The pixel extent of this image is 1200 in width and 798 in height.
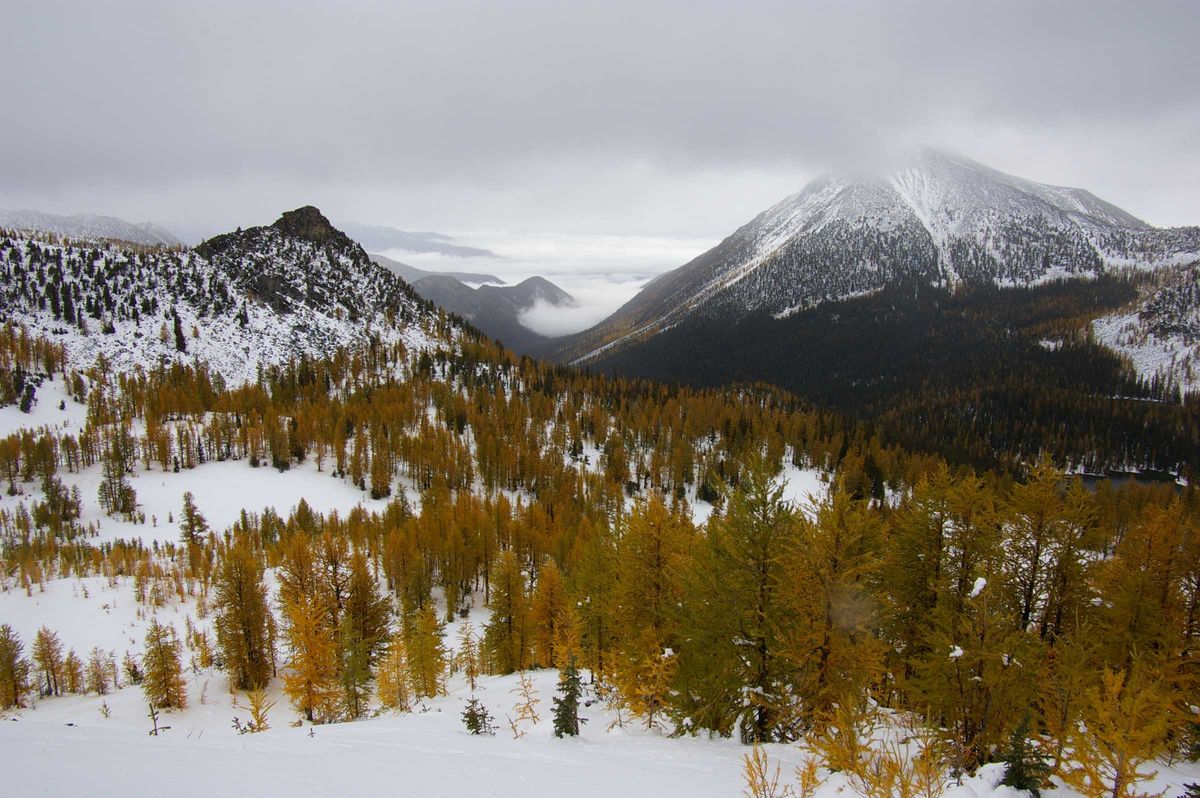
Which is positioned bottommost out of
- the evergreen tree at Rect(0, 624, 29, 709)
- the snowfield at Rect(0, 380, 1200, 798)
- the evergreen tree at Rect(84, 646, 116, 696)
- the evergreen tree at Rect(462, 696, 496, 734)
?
the evergreen tree at Rect(84, 646, 116, 696)

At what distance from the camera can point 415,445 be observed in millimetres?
105188

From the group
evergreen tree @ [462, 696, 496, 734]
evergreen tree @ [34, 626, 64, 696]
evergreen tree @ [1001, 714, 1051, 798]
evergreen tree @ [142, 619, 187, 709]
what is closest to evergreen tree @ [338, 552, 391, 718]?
evergreen tree @ [142, 619, 187, 709]

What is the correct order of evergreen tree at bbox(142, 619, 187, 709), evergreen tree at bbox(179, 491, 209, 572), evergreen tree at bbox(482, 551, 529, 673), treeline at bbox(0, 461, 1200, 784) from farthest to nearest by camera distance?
1. evergreen tree at bbox(179, 491, 209, 572)
2. evergreen tree at bbox(482, 551, 529, 673)
3. evergreen tree at bbox(142, 619, 187, 709)
4. treeline at bbox(0, 461, 1200, 784)

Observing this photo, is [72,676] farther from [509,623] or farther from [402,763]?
[402,763]

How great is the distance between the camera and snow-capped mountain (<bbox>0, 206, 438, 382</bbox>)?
128 metres

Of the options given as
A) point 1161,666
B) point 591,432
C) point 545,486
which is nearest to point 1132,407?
point 591,432

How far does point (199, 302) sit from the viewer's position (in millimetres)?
150625

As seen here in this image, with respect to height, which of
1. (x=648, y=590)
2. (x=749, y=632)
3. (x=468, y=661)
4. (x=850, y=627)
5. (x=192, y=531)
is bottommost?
(x=468, y=661)

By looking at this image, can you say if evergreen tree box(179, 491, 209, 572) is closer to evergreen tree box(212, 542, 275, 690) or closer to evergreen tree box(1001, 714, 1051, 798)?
evergreen tree box(212, 542, 275, 690)

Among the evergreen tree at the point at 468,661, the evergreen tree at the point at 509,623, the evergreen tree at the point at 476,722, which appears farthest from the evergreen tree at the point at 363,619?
the evergreen tree at the point at 476,722

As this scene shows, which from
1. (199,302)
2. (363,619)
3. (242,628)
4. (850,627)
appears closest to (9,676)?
(242,628)

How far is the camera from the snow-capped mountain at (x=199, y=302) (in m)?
128

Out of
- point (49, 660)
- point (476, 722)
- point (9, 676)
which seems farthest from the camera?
point (49, 660)

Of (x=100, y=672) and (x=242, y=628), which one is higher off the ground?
(x=242, y=628)
